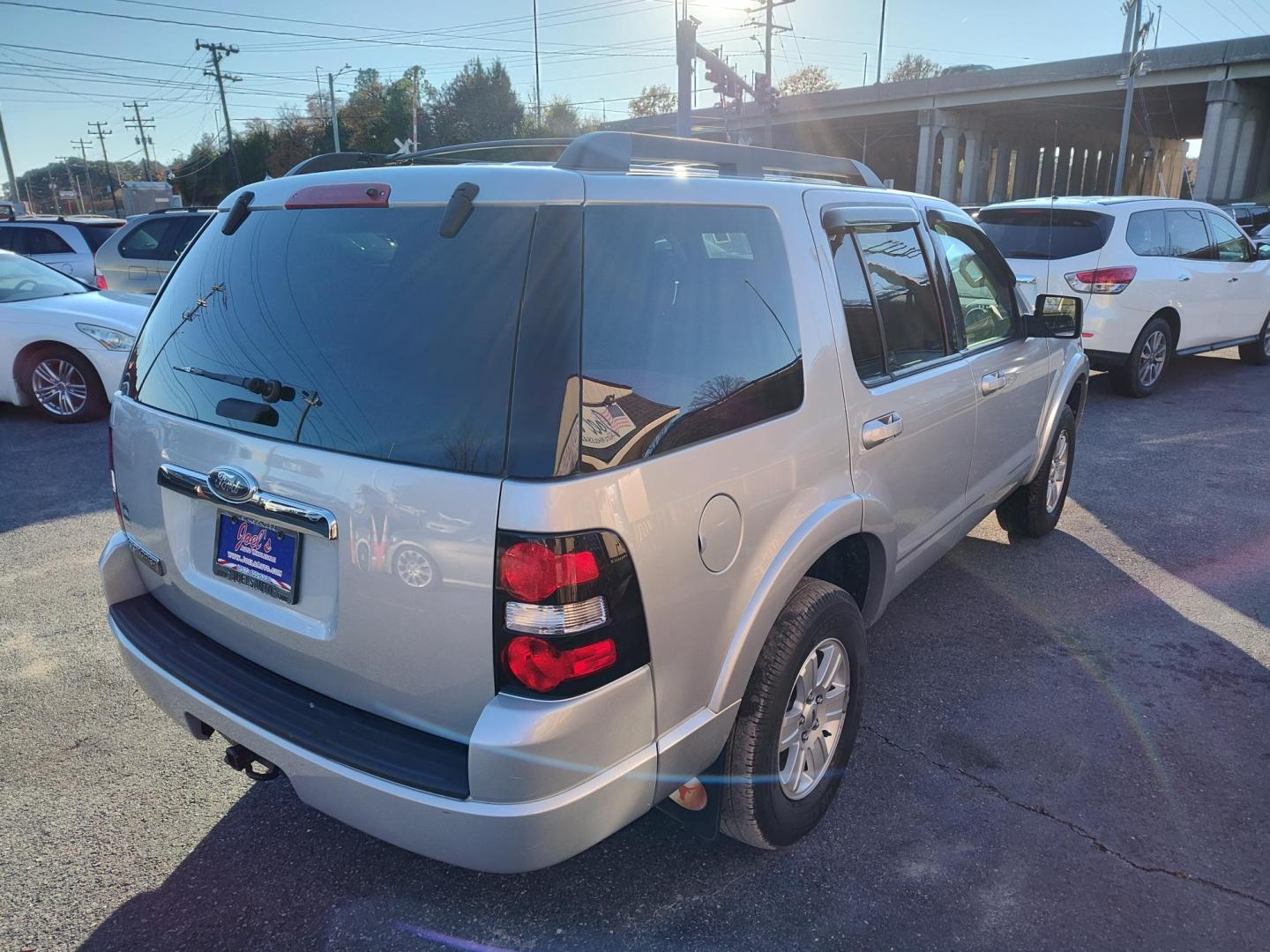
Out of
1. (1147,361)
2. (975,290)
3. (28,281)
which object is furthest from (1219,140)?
(28,281)

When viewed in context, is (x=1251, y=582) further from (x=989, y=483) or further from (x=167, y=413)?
(x=167, y=413)

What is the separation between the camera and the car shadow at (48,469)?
5562mm

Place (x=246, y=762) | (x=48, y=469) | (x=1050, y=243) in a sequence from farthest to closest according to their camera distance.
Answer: (x=1050, y=243) < (x=48, y=469) < (x=246, y=762)

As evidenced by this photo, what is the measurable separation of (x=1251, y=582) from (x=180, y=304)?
5023 millimetres

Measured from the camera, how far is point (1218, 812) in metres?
2.79

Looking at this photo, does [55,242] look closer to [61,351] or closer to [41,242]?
[41,242]

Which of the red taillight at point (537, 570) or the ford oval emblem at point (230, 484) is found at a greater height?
the ford oval emblem at point (230, 484)

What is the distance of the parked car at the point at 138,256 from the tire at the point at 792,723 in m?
10.6

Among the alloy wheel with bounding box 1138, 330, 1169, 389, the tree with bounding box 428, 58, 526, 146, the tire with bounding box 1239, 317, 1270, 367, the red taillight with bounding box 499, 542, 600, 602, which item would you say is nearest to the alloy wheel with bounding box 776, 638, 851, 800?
the red taillight with bounding box 499, 542, 600, 602

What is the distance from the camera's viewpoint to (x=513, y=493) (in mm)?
1765

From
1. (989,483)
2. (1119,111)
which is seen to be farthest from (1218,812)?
(1119,111)

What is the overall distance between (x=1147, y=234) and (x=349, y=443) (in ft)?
28.7

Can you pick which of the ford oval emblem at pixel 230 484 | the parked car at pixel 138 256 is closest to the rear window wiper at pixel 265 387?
the ford oval emblem at pixel 230 484

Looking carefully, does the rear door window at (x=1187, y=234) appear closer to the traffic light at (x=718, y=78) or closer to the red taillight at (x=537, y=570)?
the red taillight at (x=537, y=570)
